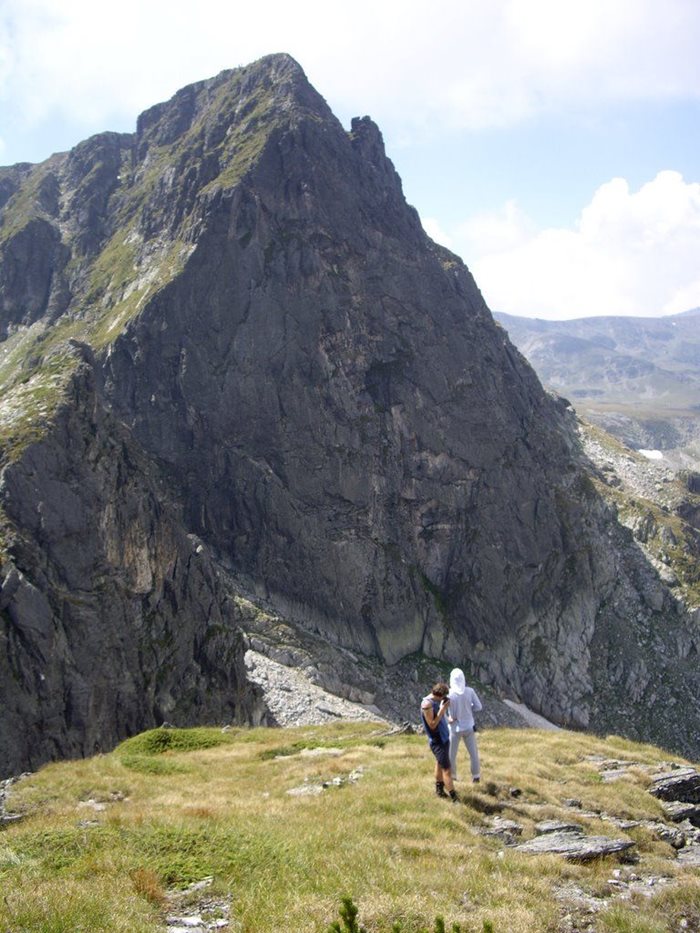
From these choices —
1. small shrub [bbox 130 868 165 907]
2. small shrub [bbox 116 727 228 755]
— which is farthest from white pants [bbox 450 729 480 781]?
small shrub [bbox 116 727 228 755]

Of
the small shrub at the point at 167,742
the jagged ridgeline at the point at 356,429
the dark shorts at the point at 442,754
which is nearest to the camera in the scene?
the dark shorts at the point at 442,754

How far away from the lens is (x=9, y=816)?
18.7 meters

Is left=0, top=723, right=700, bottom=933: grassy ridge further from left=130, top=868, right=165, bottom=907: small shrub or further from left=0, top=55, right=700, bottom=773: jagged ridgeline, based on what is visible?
left=0, top=55, right=700, bottom=773: jagged ridgeline

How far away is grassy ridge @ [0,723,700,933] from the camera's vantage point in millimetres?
11828

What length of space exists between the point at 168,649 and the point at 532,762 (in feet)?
132

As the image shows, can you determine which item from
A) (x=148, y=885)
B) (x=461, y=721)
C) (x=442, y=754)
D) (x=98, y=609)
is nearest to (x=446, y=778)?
(x=442, y=754)

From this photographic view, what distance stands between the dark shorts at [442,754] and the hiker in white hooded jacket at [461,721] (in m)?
0.85

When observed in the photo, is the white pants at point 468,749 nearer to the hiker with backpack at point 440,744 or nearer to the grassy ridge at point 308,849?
the hiker with backpack at point 440,744

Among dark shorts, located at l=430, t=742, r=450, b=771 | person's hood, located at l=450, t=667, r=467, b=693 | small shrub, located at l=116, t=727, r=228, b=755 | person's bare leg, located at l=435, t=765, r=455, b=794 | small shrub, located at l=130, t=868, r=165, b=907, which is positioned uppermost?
person's hood, located at l=450, t=667, r=467, b=693

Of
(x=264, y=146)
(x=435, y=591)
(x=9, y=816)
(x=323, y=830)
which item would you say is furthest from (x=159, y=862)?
(x=264, y=146)

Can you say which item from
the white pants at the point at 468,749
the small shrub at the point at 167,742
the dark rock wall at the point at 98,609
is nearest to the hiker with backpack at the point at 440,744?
the white pants at the point at 468,749

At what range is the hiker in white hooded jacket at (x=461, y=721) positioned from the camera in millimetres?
20797

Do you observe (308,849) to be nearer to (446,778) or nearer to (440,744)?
(440,744)

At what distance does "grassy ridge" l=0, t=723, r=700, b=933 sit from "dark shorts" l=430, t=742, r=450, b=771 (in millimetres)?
939
